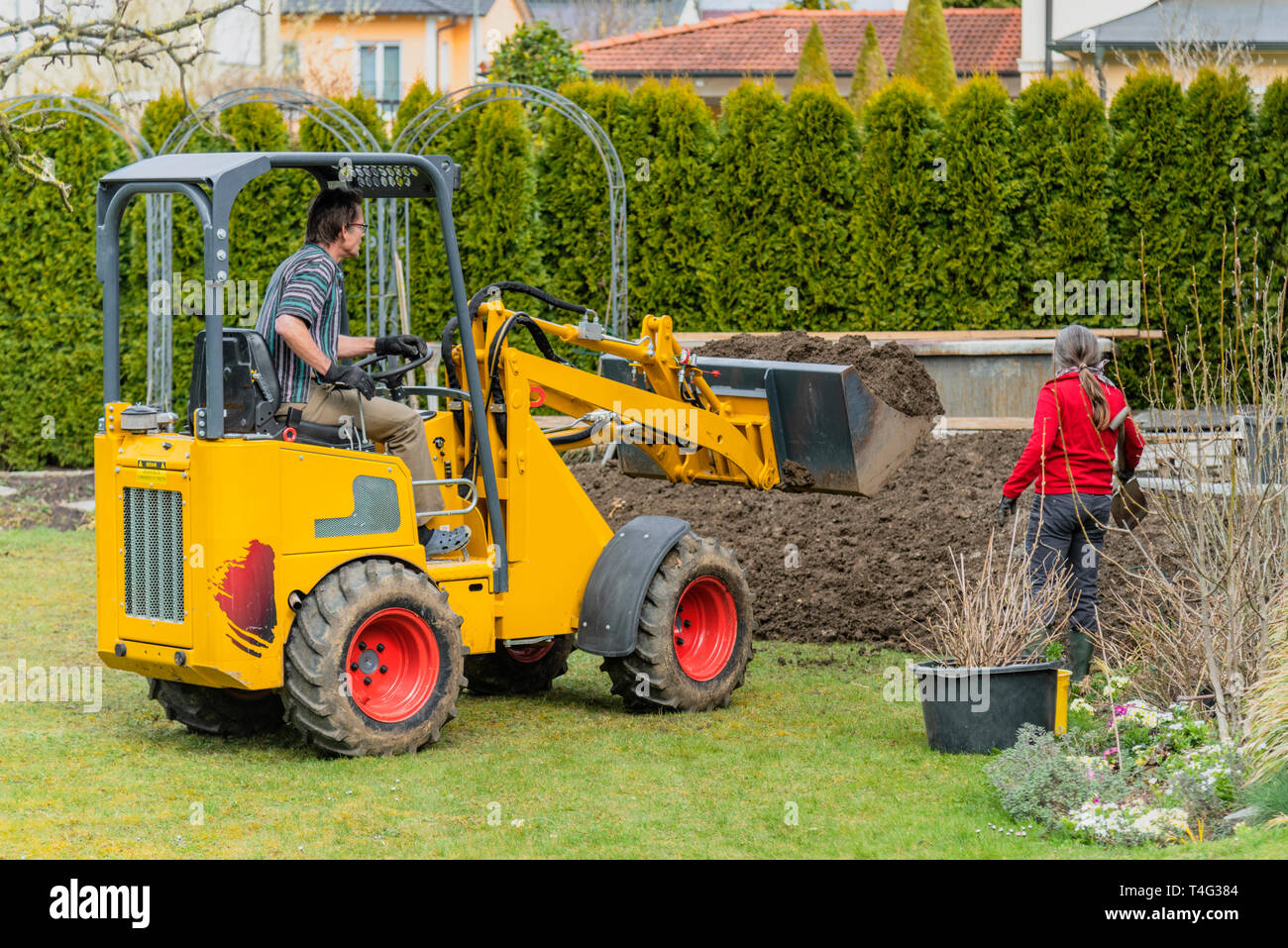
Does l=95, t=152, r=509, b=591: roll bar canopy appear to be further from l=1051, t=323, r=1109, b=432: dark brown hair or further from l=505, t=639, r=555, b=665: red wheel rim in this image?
l=1051, t=323, r=1109, b=432: dark brown hair

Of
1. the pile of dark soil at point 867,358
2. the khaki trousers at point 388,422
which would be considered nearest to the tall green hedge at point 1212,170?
the pile of dark soil at point 867,358

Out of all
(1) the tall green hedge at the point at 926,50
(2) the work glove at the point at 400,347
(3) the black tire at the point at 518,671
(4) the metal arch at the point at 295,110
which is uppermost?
(1) the tall green hedge at the point at 926,50

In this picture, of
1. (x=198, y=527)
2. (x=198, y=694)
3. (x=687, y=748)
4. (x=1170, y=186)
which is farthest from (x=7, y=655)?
(x=1170, y=186)

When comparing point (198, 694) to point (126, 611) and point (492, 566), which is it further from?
point (492, 566)

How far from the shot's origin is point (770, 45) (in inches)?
1505

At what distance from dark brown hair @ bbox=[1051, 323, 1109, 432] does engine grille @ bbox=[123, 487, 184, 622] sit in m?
4.06

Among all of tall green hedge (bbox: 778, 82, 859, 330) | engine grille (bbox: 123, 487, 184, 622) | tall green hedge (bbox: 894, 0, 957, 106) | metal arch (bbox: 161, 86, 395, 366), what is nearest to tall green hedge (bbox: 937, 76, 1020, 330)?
tall green hedge (bbox: 778, 82, 859, 330)

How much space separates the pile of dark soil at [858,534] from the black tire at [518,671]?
1.73 m

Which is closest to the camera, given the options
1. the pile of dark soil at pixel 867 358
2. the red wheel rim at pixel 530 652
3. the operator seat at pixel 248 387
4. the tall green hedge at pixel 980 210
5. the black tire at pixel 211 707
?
the operator seat at pixel 248 387

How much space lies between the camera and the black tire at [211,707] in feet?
22.4

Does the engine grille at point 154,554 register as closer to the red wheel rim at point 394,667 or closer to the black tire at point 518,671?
the red wheel rim at point 394,667

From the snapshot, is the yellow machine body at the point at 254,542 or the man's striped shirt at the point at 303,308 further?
the man's striped shirt at the point at 303,308

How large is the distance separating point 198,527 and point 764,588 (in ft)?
14.4

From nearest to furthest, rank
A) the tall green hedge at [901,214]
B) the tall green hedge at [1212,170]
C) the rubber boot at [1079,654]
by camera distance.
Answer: the rubber boot at [1079,654], the tall green hedge at [1212,170], the tall green hedge at [901,214]
